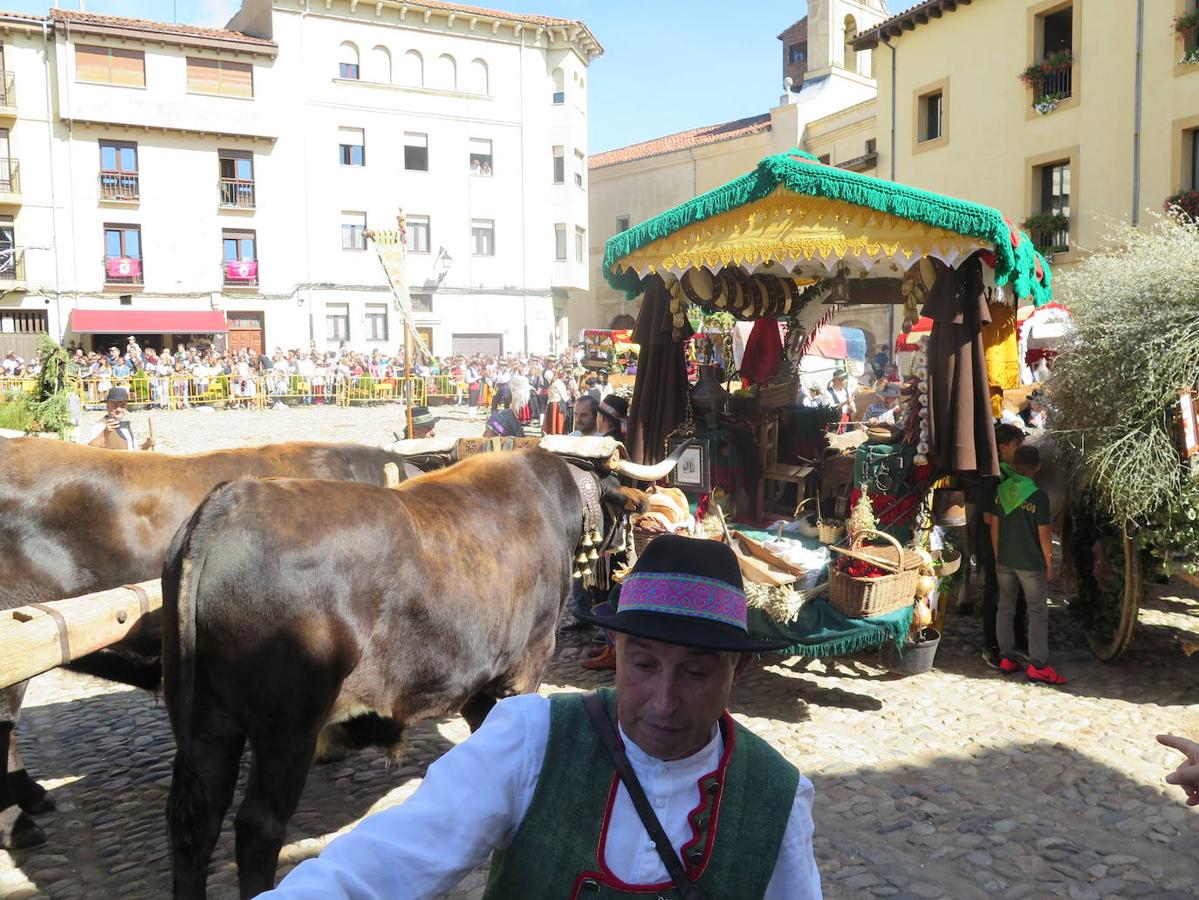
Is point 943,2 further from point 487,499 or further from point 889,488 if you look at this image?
point 487,499

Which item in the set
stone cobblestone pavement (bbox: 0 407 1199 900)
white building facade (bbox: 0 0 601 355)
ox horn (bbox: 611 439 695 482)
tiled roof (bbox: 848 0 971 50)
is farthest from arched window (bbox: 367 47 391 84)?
ox horn (bbox: 611 439 695 482)

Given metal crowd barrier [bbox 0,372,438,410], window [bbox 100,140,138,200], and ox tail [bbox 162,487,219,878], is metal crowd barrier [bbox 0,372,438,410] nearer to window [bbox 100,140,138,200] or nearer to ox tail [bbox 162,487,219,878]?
Result: window [bbox 100,140,138,200]

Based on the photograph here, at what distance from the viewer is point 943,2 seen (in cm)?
2258

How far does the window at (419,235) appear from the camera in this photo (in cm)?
3681

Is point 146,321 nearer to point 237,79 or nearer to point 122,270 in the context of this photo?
point 122,270

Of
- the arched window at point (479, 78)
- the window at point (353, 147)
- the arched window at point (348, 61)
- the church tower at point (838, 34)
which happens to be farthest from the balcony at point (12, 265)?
the church tower at point (838, 34)

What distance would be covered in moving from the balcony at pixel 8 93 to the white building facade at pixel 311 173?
330 millimetres

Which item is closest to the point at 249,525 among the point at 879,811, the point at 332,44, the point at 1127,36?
the point at 879,811

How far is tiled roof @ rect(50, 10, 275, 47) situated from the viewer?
31641mm

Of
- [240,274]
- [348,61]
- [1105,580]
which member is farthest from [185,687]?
[348,61]

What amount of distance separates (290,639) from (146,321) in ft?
109

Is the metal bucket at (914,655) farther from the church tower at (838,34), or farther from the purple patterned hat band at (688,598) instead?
the church tower at (838,34)

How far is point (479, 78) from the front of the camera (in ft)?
123

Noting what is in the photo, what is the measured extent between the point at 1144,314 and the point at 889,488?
1.99m
